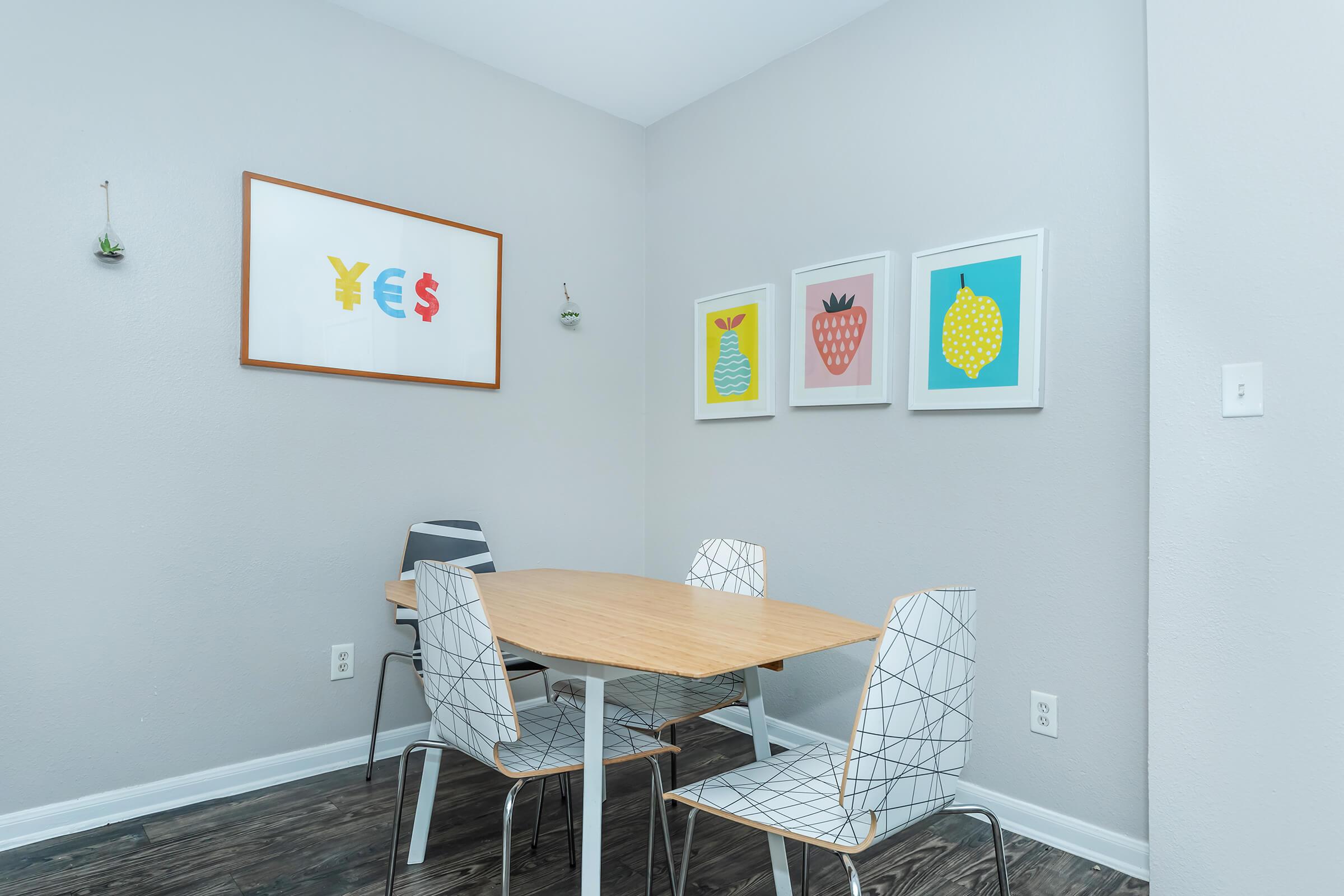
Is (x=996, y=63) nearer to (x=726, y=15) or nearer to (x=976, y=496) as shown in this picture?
(x=726, y=15)

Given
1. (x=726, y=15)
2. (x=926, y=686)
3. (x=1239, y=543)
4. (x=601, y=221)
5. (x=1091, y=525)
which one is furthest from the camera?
(x=601, y=221)

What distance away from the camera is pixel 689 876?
1.95 meters

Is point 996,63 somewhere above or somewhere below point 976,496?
above

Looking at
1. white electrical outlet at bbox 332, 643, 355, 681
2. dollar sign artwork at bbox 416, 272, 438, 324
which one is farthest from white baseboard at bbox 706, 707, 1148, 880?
dollar sign artwork at bbox 416, 272, 438, 324

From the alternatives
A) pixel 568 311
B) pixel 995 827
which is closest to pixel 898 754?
pixel 995 827

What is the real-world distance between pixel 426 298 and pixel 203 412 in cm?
86

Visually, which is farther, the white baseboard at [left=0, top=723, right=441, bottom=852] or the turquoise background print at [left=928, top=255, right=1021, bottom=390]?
the turquoise background print at [left=928, top=255, right=1021, bottom=390]

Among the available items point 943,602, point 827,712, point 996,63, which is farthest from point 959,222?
point 827,712

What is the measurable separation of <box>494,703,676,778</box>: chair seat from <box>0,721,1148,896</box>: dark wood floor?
16.5 inches

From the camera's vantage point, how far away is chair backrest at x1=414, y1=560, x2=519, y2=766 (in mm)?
1505

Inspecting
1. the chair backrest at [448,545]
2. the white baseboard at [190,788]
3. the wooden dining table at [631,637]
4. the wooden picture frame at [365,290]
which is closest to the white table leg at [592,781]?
the wooden dining table at [631,637]

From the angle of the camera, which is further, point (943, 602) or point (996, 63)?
point (996, 63)

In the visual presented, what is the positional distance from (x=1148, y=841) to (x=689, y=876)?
118 centimetres

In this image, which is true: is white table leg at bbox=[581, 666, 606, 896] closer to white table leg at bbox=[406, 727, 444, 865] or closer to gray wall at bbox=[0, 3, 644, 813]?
white table leg at bbox=[406, 727, 444, 865]
